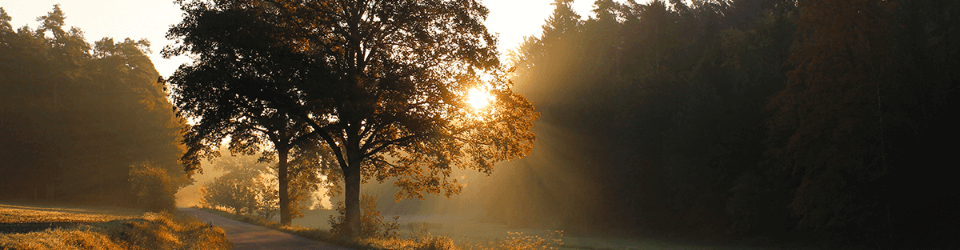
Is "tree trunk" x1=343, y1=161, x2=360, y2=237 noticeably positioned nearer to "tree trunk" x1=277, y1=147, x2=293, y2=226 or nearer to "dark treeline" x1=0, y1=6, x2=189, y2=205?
"tree trunk" x1=277, y1=147, x2=293, y2=226

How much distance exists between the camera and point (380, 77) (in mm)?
15461

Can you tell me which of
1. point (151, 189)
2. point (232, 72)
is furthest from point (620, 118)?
point (151, 189)

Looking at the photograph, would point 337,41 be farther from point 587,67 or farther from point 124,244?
point 587,67

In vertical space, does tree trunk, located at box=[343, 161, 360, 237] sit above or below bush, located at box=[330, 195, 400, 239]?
above

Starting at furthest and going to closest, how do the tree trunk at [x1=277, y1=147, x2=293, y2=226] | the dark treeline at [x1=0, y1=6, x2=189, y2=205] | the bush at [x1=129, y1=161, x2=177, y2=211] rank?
the dark treeline at [x1=0, y1=6, x2=189, y2=205] → the bush at [x1=129, y1=161, x2=177, y2=211] → the tree trunk at [x1=277, y1=147, x2=293, y2=226]

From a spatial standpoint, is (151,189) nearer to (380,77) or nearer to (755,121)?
(380,77)

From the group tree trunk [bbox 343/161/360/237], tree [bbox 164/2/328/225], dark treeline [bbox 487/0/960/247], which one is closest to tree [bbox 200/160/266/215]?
dark treeline [bbox 487/0/960/247]

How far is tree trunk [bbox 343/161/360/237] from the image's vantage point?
1684cm

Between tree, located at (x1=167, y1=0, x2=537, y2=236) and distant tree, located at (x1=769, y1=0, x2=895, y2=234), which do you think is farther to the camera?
distant tree, located at (x1=769, y1=0, x2=895, y2=234)

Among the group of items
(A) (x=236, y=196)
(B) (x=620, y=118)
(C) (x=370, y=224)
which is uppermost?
(B) (x=620, y=118)

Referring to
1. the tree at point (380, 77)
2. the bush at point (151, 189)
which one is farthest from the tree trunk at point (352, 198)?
the bush at point (151, 189)

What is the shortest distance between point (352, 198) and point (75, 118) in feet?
124

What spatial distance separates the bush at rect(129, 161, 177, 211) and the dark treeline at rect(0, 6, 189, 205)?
1.68 meters

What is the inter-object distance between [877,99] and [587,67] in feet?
69.4
